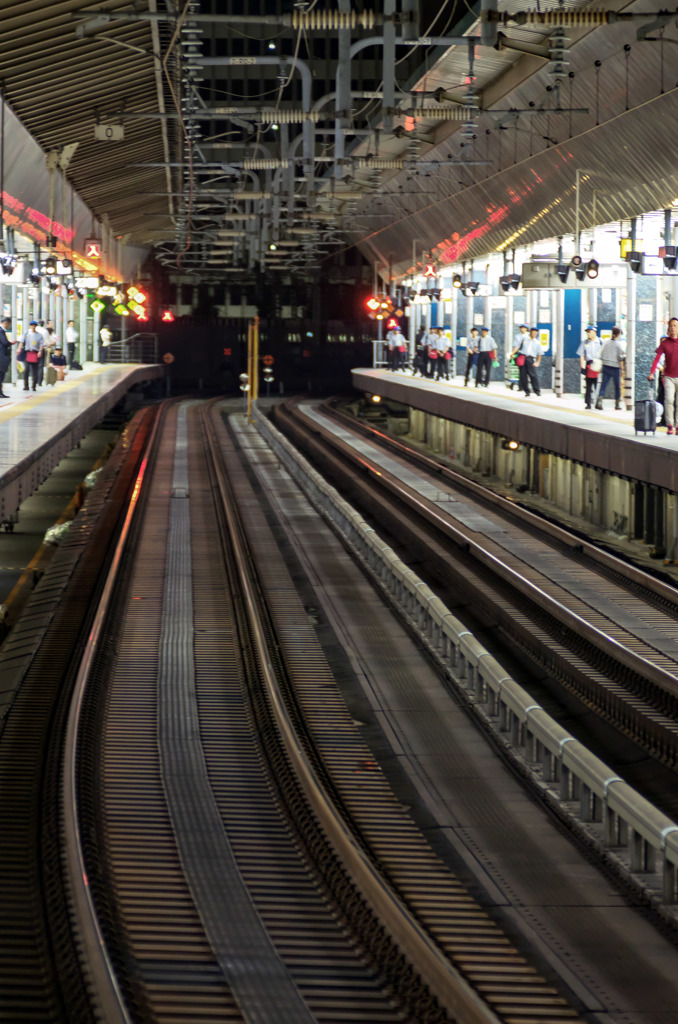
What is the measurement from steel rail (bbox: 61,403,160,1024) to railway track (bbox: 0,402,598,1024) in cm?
2

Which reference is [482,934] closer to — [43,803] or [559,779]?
[559,779]

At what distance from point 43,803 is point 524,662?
5537 millimetres

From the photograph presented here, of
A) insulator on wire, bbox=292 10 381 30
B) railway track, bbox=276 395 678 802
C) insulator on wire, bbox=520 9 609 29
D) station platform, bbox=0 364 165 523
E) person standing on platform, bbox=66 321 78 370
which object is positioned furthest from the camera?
person standing on platform, bbox=66 321 78 370

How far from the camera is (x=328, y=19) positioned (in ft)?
44.3

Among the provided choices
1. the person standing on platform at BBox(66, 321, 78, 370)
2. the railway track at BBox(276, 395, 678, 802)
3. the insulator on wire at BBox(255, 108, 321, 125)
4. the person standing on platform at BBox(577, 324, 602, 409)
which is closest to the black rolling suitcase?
the railway track at BBox(276, 395, 678, 802)

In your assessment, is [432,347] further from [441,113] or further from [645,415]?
[441,113]

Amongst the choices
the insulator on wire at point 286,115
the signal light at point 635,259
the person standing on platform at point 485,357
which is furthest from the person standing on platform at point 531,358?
the insulator on wire at point 286,115

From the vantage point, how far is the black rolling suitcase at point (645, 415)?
66.6 ft

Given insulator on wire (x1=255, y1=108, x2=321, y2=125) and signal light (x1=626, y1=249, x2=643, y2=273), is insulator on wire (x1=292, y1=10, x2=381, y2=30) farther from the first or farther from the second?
signal light (x1=626, y1=249, x2=643, y2=273)

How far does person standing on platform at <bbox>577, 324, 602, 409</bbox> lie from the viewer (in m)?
27.9

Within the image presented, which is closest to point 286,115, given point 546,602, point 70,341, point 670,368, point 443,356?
point 670,368

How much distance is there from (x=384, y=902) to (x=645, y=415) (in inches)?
574

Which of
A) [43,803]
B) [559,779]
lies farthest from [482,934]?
[43,803]

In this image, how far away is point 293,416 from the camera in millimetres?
47688
